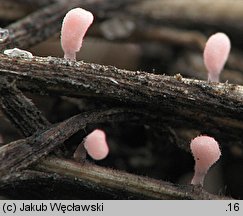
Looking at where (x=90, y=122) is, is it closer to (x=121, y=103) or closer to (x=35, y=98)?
(x=121, y=103)

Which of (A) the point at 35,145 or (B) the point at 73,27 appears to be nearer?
(A) the point at 35,145

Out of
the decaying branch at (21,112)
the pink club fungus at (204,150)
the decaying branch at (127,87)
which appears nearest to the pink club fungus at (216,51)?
the decaying branch at (127,87)

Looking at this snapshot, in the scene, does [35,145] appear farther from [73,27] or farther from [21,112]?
[73,27]

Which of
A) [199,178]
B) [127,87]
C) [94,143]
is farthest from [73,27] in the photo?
[199,178]

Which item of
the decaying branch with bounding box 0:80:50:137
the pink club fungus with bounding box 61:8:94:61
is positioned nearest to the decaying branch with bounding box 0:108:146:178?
the decaying branch with bounding box 0:80:50:137

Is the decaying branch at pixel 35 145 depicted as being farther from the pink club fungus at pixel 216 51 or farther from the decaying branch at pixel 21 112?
the pink club fungus at pixel 216 51

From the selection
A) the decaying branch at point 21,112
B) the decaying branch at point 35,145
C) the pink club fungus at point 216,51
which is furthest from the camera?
the pink club fungus at point 216,51

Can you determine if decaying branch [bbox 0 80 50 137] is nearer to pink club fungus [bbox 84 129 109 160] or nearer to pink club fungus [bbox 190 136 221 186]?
pink club fungus [bbox 84 129 109 160]
